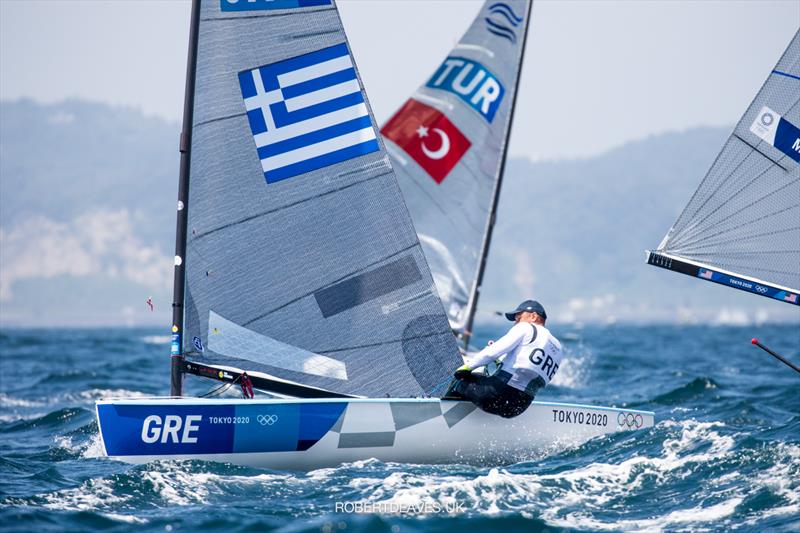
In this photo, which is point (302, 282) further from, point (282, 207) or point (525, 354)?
point (525, 354)

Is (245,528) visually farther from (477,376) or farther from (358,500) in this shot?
(477,376)

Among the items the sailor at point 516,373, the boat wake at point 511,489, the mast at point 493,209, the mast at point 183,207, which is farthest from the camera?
the mast at point 493,209

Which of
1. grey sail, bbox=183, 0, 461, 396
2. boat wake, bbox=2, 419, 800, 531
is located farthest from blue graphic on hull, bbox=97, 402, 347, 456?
grey sail, bbox=183, 0, 461, 396

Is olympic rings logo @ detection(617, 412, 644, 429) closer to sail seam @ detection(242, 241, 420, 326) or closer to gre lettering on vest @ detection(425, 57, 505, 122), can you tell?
sail seam @ detection(242, 241, 420, 326)

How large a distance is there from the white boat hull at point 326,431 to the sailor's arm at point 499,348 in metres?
0.54

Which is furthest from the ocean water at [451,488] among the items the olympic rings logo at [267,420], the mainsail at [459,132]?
the mainsail at [459,132]

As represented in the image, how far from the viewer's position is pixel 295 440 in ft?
29.9

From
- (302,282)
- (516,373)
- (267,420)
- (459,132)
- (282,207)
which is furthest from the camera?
(459,132)

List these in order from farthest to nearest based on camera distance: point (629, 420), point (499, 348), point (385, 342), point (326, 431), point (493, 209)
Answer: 1. point (493, 209)
2. point (629, 420)
3. point (385, 342)
4. point (499, 348)
5. point (326, 431)

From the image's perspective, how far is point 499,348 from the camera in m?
9.31

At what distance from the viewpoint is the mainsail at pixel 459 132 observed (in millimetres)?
17938

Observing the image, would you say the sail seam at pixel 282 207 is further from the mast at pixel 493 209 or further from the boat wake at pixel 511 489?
the mast at pixel 493 209

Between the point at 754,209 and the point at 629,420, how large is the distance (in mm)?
2400

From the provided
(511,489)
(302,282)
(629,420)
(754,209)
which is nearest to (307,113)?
(302,282)
